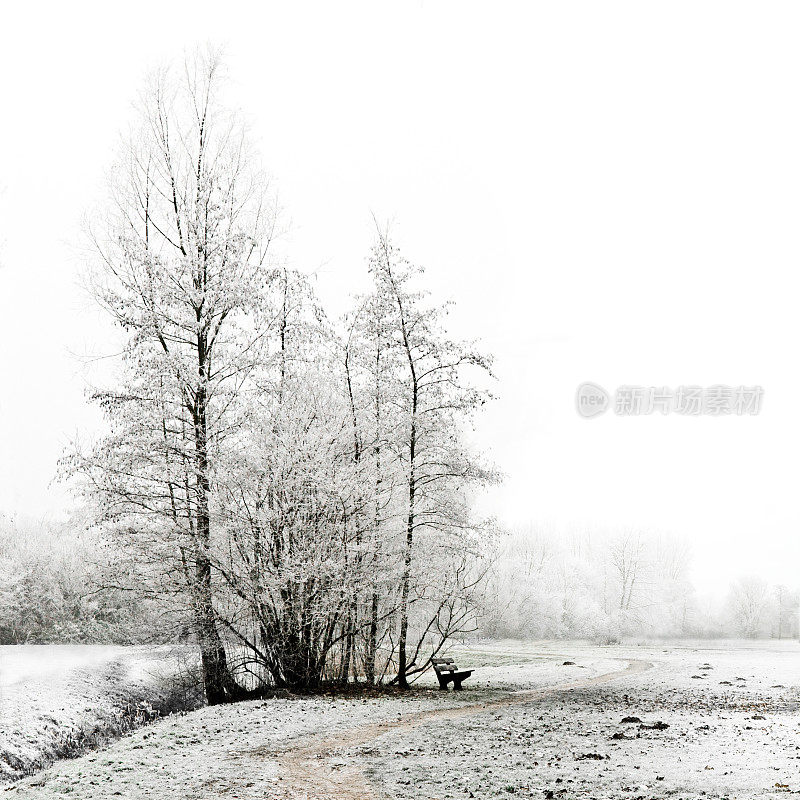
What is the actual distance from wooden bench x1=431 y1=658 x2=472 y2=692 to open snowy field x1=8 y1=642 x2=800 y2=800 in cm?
6

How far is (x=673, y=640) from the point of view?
4.58 meters

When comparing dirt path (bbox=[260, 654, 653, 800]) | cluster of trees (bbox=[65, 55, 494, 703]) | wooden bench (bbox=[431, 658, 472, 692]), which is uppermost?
cluster of trees (bbox=[65, 55, 494, 703])

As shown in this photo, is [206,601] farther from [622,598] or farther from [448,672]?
[622,598]

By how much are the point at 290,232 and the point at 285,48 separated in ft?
4.22

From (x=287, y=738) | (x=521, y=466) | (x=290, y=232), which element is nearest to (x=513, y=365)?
(x=521, y=466)

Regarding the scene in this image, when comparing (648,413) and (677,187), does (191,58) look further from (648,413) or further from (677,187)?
(648,413)

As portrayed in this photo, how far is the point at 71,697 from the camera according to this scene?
3.85 m

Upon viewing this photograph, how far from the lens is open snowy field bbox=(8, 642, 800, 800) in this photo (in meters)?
3.31
